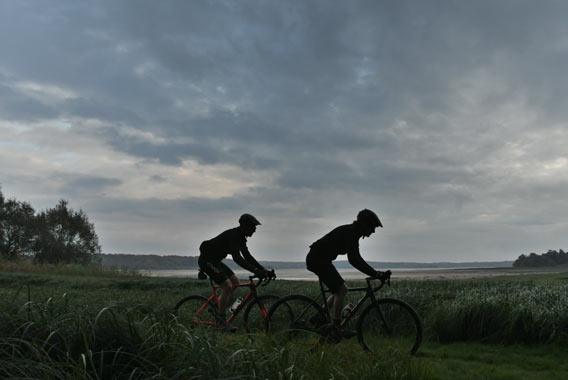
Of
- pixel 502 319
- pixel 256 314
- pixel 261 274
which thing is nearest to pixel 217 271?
pixel 261 274

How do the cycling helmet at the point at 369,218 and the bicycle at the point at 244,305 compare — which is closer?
the cycling helmet at the point at 369,218

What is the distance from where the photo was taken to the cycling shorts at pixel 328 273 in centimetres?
724

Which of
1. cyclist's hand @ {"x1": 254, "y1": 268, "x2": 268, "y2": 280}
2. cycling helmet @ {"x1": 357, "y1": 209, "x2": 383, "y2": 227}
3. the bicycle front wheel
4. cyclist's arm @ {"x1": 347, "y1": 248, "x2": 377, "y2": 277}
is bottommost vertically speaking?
the bicycle front wheel

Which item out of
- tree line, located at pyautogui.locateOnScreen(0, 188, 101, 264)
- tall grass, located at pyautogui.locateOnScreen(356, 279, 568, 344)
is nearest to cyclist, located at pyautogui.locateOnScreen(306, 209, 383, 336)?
tall grass, located at pyautogui.locateOnScreen(356, 279, 568, 344)

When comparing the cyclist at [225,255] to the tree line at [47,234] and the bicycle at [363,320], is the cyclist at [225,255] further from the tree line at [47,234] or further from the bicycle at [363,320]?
the tree line at [47,234]

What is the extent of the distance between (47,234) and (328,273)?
44.7 metres

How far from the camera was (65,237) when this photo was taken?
45.1 metres

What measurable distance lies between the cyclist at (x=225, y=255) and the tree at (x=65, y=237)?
4022 cm

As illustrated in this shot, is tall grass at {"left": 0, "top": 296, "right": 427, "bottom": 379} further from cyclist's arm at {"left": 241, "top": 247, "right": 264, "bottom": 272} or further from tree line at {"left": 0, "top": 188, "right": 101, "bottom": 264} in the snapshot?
tree line at {"left": 0, "top": 188, "right": 101, "bottom": 264}

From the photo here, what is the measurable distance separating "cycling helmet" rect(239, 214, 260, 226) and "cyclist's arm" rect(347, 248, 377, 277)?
1889mm

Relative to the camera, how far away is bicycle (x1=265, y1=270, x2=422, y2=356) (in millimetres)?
6973

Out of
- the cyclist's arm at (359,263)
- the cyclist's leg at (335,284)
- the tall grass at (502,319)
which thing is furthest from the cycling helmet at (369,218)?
the tall grass at (502,319)

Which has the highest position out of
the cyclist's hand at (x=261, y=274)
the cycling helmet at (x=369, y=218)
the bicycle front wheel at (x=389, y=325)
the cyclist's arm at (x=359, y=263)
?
the cycling helmet at (x=369, y=218)

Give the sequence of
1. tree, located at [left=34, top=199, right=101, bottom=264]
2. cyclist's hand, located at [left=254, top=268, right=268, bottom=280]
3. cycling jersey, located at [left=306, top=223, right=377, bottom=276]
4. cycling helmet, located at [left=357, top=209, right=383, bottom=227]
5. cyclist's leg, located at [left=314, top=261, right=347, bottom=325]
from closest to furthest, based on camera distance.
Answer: cycling helmet, located at [left=357, top=209, right=383, bottom=227] < cycling jersey, located at [left=306, top=223, right=377, bottom=276] < cyclist's leg, located at [left=314, top=261, right=347, bottom=325] < cyclist's hand, located at [left=254, top=268, right=268, bottom=280] < tree, located at [left=34, top=199, right=101, bottom=264]
